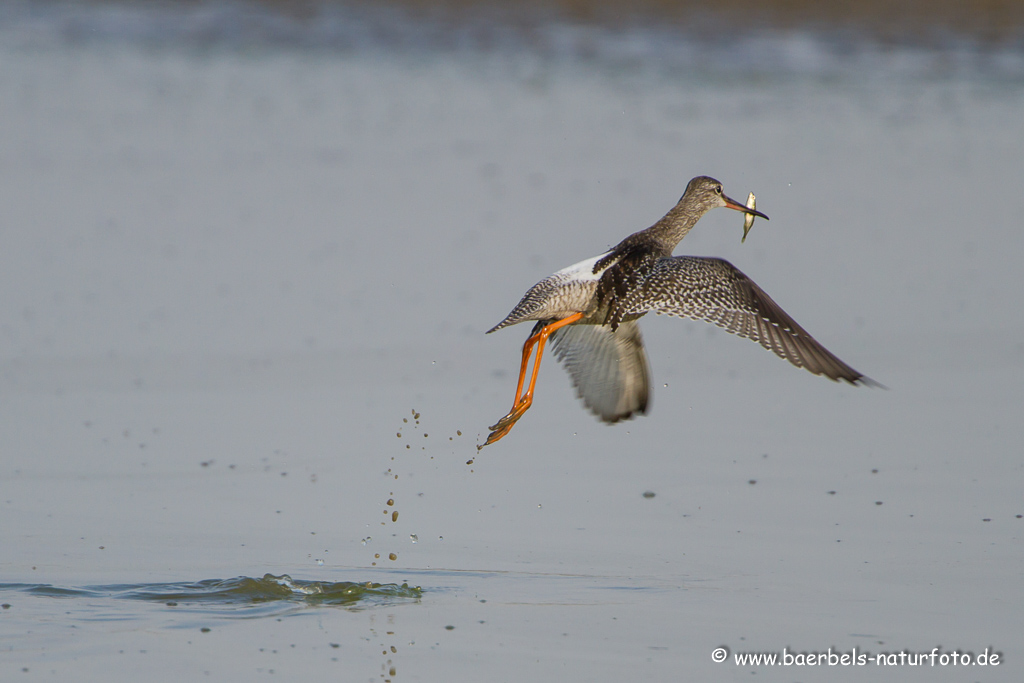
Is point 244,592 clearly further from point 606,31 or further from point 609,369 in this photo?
point 606,31

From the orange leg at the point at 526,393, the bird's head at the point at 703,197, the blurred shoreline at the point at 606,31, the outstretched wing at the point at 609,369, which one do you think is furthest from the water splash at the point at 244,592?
the blurred shoreline at the point at 606,31

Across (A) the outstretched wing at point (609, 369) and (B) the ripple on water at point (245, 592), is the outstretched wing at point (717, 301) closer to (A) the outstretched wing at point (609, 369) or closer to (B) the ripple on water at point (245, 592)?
(A) the outstretched wing at point (609, 369)

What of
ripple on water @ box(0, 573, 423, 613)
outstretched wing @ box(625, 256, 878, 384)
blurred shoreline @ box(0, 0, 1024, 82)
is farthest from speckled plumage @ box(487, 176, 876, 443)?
blurred shoreline @ box(0, 0, 1024, 82)

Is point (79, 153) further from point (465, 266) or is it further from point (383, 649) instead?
point (383, 649)

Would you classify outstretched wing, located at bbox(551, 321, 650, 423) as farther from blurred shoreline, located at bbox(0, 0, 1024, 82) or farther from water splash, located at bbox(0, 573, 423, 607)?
blurred shoreline, located at bbox(0, 0, 1024, 82)

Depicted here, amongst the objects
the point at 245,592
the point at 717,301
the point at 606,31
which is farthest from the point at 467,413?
the point at 606,31

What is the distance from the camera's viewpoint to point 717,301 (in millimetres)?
6668

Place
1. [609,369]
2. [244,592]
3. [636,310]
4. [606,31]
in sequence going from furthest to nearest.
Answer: [606,31]
[609,369]
[636,310]
[244,592]

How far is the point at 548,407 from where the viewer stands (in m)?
8.17

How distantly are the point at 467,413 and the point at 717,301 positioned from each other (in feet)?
5.80

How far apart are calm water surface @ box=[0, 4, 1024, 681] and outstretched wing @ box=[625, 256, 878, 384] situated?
0.81 metres

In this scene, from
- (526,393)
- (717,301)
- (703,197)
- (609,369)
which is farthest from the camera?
(703,197)

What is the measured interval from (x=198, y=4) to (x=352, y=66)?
15.4 ft

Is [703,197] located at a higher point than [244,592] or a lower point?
higher
